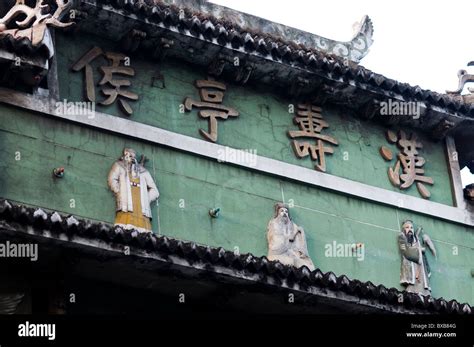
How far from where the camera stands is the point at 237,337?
59.1ft

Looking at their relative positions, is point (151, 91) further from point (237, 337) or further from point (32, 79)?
point (237, 337)

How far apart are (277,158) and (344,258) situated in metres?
1.72

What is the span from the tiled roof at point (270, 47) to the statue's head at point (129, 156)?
1.82 metres

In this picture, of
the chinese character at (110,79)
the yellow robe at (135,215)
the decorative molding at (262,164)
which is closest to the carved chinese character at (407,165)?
the decorative molding at (262,164)

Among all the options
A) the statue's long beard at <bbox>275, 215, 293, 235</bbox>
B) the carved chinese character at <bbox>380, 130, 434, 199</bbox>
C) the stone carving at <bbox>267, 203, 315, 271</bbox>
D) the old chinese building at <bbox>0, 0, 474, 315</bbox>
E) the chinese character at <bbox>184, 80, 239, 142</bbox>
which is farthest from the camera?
the carved chinese character at <bbox>380, 130, 434, 199</bbox>

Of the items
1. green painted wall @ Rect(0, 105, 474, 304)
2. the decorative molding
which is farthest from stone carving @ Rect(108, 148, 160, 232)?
the decorative molding

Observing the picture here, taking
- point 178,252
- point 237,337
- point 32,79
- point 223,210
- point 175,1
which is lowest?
point 237,337

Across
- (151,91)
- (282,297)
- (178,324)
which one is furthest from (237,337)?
(151,91)

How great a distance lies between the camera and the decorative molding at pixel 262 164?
68.4ft

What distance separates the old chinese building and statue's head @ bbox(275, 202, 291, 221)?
21mm

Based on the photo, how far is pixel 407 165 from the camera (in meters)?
24.4

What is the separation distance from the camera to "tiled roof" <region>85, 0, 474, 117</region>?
21.7 meters

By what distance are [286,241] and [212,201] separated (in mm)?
1191

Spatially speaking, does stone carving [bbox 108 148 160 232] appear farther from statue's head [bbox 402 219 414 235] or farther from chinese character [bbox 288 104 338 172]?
statue's head [bbox 402 219 414 235]
